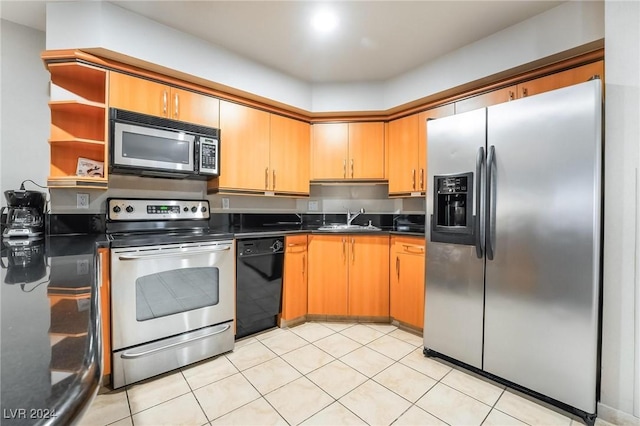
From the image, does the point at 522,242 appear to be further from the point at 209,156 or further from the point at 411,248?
the point at 209,156

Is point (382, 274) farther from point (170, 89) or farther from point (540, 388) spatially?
point (170, 89)

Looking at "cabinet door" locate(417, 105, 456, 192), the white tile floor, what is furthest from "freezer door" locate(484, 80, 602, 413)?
"cabinet door" locate(417, 105, 456, 192)

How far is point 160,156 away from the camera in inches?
86.1

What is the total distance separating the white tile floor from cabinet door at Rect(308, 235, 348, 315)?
54 centimetres

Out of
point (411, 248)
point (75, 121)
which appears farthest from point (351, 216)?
point (75, 121)

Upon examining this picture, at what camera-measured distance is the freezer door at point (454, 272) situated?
194 centimetres

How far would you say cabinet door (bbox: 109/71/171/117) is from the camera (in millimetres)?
2041

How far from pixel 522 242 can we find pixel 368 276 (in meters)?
1.42

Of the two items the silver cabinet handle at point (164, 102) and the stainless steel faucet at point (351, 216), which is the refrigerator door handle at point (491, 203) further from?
the silver cabinet handle at point (164, 102)

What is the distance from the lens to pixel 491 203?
1845 millimetres

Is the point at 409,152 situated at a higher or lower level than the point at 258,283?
higher

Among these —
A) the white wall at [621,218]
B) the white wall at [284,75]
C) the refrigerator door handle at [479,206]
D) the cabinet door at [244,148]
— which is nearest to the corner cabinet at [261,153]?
the cabinet door at [244,148]

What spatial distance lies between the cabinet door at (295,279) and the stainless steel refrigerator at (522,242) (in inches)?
47.3

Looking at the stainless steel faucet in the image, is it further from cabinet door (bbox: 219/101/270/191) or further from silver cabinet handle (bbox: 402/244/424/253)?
cabinet door (bbox: 219/101/270/191)
